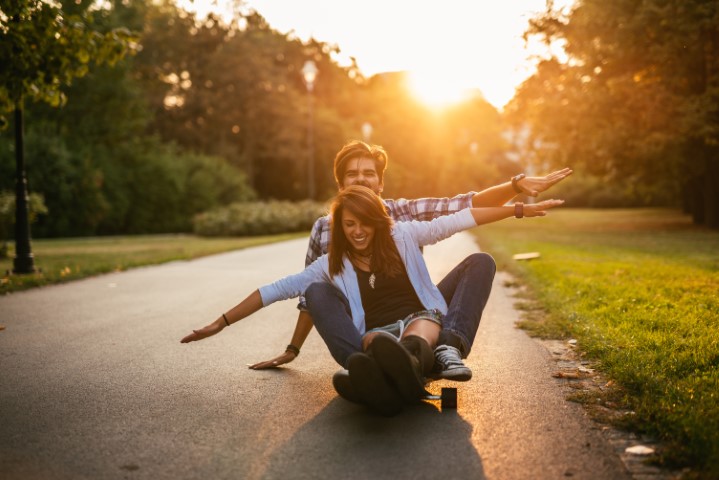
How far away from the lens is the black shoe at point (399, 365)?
11.5ft

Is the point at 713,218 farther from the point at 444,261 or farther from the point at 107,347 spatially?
the point at 107,347

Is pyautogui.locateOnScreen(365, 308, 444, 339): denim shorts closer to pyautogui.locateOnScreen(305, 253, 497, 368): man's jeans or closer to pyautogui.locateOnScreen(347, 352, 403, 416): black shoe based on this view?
pyautogui.locateOnScreen(305, 253, 497, 368): man's jeans

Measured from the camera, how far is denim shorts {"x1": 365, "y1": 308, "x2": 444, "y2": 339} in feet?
14.2

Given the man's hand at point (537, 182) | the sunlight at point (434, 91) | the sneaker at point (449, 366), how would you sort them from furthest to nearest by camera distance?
1. the sunlight at point (434, 91)
2. the man's hand at point (537, 182)
3. the sneaker at point (449, 366)

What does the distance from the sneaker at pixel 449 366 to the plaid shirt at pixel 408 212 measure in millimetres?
1289

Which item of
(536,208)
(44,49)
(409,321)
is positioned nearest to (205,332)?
(409,321)

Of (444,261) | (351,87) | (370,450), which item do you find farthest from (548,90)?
(351,87)

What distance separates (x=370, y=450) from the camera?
11.2ft

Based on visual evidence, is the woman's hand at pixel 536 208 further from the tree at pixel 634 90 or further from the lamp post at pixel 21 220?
the tree at pixel 634 90

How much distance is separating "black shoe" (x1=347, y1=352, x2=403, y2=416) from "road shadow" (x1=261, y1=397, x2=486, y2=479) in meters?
0.12

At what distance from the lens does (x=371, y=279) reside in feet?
14.8

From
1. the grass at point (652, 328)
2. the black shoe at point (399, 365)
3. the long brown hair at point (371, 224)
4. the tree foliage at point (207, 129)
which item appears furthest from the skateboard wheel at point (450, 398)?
the tree foliage at point (207, 129)

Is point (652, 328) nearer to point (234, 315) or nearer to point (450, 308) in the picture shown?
point (450, 308)

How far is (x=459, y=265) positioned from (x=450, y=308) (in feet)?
1.31
